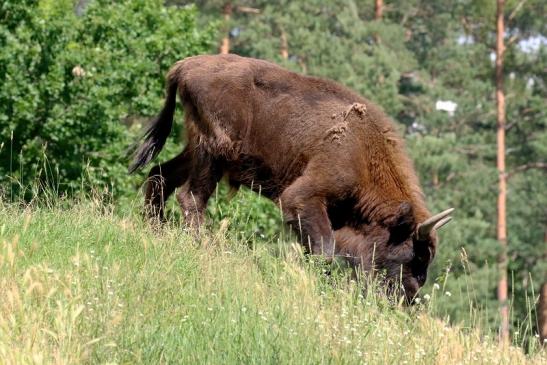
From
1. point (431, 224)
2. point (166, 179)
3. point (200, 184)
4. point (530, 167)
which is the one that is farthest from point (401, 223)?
point (530, 167)

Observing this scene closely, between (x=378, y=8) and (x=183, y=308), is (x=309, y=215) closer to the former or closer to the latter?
(x=183, y=308)

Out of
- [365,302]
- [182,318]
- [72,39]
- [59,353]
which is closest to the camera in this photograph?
[59,353]

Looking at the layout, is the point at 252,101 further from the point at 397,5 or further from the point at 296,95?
the point at 397,5

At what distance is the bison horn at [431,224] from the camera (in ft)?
32.5

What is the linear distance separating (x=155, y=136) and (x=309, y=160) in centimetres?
190

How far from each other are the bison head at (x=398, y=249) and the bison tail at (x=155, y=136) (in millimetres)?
2272

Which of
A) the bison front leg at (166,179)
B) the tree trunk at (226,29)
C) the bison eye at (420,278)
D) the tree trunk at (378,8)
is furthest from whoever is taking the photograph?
the tree trunk at (378,8)

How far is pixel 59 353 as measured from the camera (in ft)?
17.8

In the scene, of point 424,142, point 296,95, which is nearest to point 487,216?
point 424,142

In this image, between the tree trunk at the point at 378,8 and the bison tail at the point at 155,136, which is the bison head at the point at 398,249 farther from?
the tree trunk at the point at 378,8

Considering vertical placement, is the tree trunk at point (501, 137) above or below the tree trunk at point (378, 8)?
below

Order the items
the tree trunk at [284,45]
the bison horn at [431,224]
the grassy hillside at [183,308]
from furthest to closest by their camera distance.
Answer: the tree trunk at [284,45], the bison horn at [431,224], the grassy hillside at [183,308]

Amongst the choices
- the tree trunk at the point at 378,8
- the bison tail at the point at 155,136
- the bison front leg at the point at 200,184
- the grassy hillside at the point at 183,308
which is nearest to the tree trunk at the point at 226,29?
the tree trunk at the point at 378,8

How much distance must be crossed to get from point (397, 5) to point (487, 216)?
30.6 ft
